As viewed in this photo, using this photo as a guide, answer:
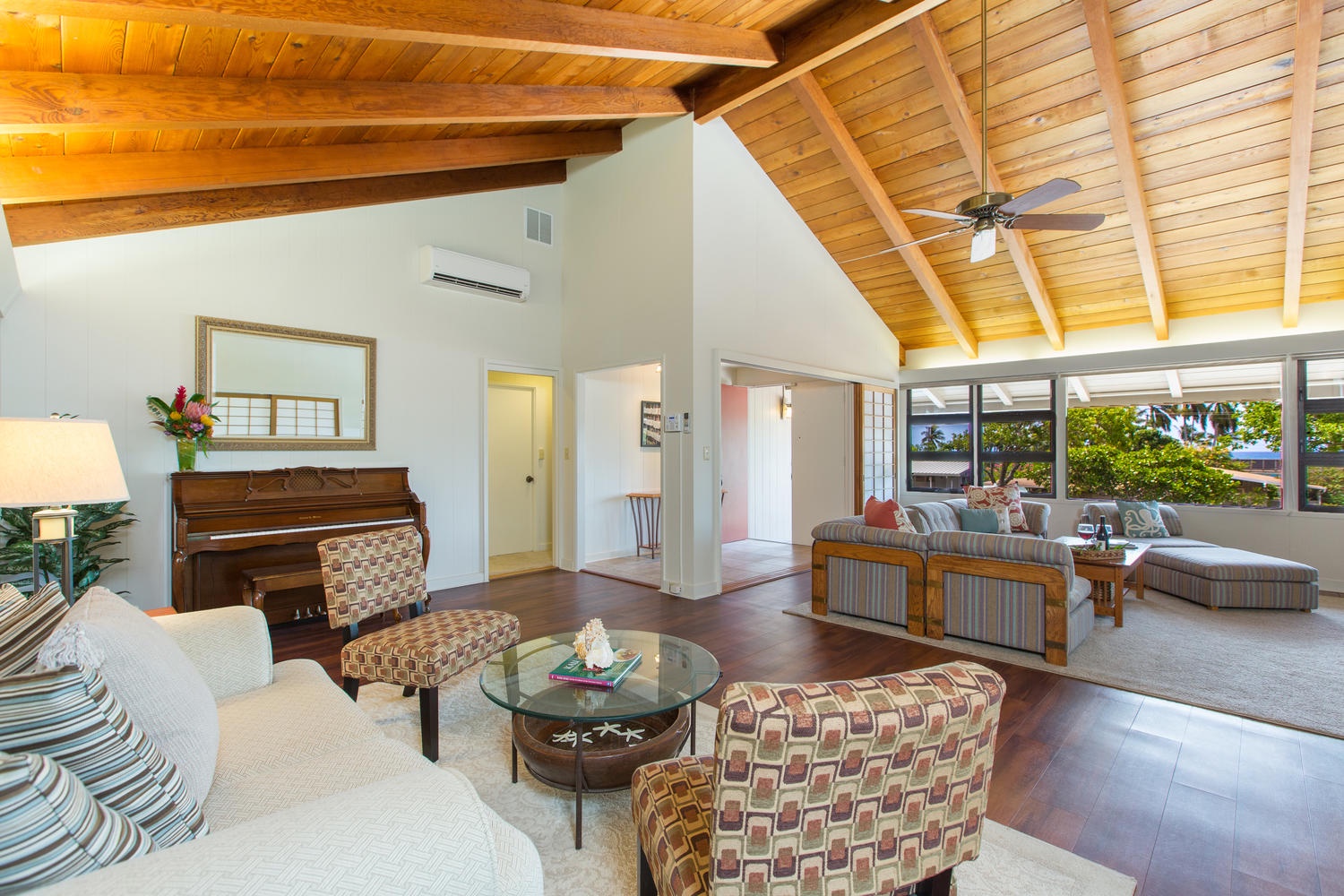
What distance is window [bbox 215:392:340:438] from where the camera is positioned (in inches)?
171

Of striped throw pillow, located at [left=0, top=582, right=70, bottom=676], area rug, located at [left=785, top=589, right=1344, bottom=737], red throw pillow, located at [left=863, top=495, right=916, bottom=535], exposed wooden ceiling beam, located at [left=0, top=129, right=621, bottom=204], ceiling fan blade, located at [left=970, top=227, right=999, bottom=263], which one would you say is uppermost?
exposed wooden ceiling beam, located at [left=0, top=129, right=621, bottom=204]

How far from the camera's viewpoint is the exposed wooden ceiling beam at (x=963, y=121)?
4.30 metres

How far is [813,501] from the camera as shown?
312 inches

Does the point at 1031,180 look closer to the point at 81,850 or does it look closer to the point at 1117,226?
the point at 1117,226

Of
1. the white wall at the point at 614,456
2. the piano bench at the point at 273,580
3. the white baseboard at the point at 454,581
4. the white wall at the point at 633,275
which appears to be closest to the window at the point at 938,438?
the white wall at the point at 614,456

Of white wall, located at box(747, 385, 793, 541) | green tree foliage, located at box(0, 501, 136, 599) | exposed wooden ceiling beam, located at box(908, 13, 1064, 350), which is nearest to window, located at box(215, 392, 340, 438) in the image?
green tree foliage, located at box(0, 501, 136, 599)

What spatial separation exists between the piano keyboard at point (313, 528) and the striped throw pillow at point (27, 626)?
2.66 metres

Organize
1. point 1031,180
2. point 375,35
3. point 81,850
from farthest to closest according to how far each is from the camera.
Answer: point 1031,180 → point 375,35 → point 81,850

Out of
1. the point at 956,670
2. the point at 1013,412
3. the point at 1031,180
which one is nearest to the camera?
the point at 956,670

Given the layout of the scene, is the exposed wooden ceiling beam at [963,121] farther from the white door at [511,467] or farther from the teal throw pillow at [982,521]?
the white door at [511,467]

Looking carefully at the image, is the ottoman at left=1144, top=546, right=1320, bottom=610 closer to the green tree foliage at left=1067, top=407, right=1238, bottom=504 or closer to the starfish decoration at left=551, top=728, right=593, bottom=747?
the green tree foliage at left=1067, top=407, right=1238, bottom=504

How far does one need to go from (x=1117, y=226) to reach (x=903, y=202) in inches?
74.0

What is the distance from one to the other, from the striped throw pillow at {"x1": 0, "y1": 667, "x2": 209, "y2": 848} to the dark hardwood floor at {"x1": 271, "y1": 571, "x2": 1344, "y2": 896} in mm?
2347

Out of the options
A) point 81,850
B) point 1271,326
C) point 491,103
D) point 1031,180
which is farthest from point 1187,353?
point 81,850
